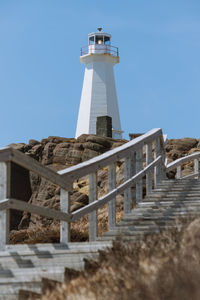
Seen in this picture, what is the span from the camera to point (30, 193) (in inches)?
1204

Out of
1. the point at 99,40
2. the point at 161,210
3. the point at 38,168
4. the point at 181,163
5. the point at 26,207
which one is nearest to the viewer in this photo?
the point at 26,207

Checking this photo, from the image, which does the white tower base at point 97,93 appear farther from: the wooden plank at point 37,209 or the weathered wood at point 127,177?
the wooden plank at point 37,209

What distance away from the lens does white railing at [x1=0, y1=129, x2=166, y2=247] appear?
22.0 feet

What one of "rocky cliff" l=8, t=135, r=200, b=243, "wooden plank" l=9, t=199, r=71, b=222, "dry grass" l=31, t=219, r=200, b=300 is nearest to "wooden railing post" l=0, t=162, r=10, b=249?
"wooden plank" l=9, t=199, r=71, b=222

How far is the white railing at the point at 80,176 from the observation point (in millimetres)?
6719

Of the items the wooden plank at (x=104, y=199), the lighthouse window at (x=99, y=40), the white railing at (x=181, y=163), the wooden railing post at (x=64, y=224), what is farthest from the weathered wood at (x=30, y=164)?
the lighthouse window at (x=99, y=40)

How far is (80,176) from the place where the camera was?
320 inches

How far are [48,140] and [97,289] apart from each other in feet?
106

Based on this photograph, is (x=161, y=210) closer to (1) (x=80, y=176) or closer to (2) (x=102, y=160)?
(2) (x=102, y=160)

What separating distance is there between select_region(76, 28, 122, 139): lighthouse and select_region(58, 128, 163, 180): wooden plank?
126ft

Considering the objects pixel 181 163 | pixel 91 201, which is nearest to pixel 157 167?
pixel 181 163

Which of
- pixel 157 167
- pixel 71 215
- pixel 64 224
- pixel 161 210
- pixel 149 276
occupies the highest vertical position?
pixel 157 167

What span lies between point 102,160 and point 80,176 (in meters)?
0.73

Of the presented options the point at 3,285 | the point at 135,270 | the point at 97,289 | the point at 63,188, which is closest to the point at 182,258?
the point at 135,270
